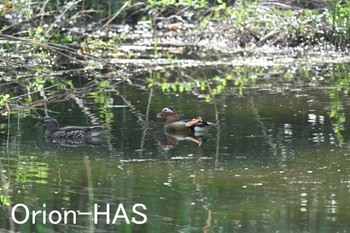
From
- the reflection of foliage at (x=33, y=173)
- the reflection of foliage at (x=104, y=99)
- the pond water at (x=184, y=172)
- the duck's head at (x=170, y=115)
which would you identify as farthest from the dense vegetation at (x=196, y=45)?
the reflection of foliage at (x=33, y=173)

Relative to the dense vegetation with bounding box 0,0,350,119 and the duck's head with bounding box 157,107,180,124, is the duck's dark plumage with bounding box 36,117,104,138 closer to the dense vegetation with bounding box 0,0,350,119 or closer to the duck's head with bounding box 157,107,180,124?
the duck's head with bounding box 157,107,180,124

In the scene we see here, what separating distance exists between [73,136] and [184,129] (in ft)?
4.43

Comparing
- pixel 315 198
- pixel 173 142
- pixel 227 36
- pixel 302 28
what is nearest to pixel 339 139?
pixel 173 142

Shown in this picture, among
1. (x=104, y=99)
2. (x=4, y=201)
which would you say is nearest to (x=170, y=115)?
(x=104, y=99)

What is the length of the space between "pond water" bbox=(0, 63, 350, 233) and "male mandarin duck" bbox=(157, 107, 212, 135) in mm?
145

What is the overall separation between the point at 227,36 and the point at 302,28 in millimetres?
2319

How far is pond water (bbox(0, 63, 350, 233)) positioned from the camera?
8555mm

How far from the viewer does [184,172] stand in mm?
10352

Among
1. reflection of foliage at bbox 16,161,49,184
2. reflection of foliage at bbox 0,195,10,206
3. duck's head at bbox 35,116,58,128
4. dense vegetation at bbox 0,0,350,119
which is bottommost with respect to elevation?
dense vegetation at bbox 0,0,350,119

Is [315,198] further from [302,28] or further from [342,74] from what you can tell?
[302,28]

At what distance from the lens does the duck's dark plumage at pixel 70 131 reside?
12.5 m

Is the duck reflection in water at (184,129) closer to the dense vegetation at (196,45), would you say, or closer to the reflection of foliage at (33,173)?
the reflection of foliage at (33,173)

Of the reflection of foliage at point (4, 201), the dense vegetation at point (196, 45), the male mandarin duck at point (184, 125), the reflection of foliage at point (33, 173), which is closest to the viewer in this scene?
the reflection of foliage at point (4, 201)

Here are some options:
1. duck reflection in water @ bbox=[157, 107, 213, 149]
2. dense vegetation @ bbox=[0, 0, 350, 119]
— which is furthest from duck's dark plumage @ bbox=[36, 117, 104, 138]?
dense vegetation @ bbox=[0, 0, 350, 119]
